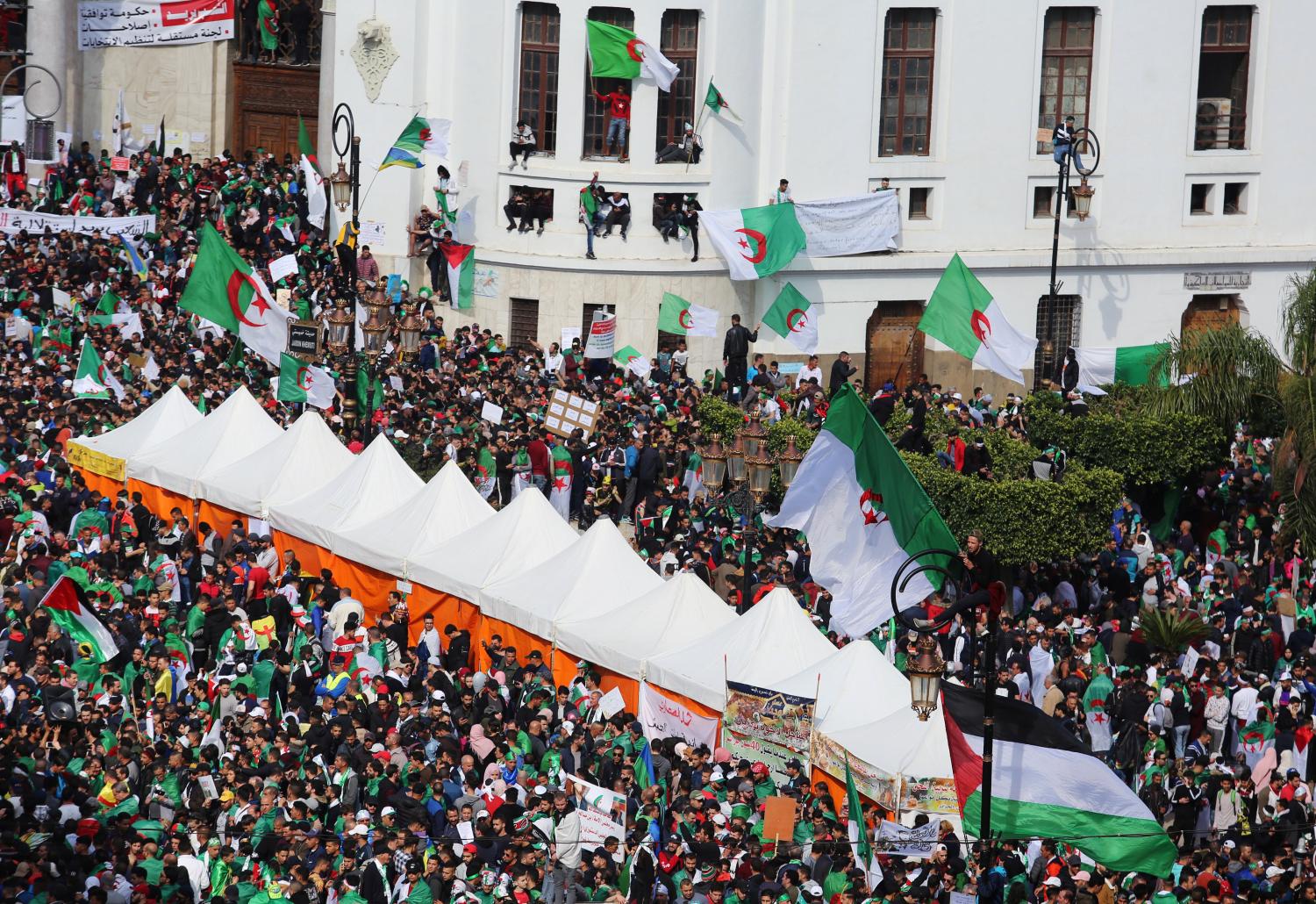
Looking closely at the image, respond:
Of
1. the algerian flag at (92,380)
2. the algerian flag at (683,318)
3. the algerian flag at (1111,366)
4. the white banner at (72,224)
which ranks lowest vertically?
the algerian flag at (92,380)

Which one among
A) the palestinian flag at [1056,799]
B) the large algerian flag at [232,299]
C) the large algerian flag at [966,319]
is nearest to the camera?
the palestinian flag at [1056,799]

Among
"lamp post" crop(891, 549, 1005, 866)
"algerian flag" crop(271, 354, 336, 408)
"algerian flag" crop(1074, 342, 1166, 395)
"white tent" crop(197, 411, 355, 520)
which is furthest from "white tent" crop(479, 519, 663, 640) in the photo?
"algerian flag" crop(1074, 342, 1166, 395)

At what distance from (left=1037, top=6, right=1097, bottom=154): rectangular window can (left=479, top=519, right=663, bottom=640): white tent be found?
18298 millimetres

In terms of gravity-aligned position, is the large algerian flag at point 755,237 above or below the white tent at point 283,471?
above

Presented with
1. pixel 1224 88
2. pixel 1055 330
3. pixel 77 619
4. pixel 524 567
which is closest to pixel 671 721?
pixel 524 567

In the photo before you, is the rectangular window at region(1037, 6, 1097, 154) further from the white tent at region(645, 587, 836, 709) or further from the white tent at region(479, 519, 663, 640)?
the white tent at region(645, 587, 836, 709)

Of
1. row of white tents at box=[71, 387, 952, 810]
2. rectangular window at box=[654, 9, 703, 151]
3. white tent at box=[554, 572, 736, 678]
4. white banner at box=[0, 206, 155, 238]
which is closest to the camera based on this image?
row of white tents at box=[71, 387, 952, 810]

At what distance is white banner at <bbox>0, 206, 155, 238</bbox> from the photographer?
38562mm

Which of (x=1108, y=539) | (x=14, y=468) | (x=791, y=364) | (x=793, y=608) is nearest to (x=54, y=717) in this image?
(x=793, y=608)

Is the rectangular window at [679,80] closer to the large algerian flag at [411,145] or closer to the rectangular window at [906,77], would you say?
the rectangular window at [906,77]

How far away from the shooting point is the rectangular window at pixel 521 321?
1609 inches

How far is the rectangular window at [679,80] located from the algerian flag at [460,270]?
3819 millimetres

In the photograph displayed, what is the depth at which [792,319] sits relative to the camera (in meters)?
39.7

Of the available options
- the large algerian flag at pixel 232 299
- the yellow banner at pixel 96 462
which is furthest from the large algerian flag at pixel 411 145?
the yellow banner at pixel 96 462
